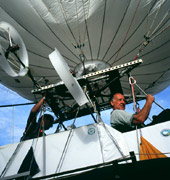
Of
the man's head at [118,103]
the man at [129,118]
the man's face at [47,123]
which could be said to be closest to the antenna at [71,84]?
the man at [129,118]

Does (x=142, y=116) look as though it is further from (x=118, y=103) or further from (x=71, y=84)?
(x=71, y=84)

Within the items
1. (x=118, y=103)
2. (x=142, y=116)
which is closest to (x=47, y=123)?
(x=118, y=103)

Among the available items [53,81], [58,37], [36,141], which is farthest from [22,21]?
[36,141]

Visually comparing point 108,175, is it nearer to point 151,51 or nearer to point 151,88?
point 151,51

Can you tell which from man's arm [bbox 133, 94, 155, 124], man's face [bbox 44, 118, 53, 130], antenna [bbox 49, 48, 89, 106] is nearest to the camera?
antenna [bbox 49, 48, 89, 106]

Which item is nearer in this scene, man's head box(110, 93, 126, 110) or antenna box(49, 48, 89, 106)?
antenna box(49, 48, 89, 106)

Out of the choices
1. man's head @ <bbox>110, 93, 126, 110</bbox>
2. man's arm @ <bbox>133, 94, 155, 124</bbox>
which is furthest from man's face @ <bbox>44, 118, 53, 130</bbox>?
man's arm @ <bbox>133, 94, 155, 124</bbox>

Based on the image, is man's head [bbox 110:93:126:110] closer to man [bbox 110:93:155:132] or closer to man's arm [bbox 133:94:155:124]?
man [bbox 110:93:155:132]

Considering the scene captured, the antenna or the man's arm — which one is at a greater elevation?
the antenna

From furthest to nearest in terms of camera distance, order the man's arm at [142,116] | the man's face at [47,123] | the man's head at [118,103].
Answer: the man's face at [47,123]
the man's head at [118,103]
the man's arm at [142,116]

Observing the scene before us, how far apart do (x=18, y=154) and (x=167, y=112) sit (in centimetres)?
186

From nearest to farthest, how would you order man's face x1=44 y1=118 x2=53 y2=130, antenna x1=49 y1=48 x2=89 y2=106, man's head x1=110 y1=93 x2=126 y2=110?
antenna x1=49 y1=48 x2=89 y2=106, man's head x1=110 y1=93 x2=126 y2=110, man's face x1=44 y1=118 x2=53 y2=130

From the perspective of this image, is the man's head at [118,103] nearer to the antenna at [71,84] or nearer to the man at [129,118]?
the man at [129,118]

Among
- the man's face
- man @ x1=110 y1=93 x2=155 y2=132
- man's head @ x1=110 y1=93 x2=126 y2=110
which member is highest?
man's head @ x1=110 y1=93 x2=126 y2=110
